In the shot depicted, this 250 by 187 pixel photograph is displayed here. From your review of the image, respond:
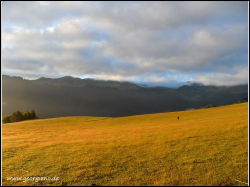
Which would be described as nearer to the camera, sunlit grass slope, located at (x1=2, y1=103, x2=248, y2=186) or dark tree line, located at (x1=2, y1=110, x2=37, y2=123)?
sunlit grass slope, located at (x1=2, y1=103, x2=248, y2=186)

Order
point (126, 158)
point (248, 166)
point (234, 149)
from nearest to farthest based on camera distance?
point (248, 166)
point (126, 158)
point (234, 149)

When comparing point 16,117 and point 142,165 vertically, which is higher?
point 142,165

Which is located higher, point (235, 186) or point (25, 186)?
point (25, 186)

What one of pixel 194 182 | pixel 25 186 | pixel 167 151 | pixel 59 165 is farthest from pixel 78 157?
pixel 194 182

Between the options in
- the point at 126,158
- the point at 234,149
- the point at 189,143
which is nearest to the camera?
the point at 126,158

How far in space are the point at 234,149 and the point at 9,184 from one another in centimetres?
2220

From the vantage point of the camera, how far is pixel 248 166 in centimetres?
1478

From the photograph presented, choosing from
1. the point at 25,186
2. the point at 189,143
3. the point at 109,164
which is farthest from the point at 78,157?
the point at 189,143

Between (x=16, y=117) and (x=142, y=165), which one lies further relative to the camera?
(x=16, y=117)

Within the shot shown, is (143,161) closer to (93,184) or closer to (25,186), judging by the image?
(93,184)

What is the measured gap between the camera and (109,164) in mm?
16531

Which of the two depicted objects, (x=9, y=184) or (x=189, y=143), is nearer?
(x=9, y=184)

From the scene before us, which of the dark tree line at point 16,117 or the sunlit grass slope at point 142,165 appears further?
the dark tree line at point 16,117

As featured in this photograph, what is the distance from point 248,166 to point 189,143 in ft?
28.9
